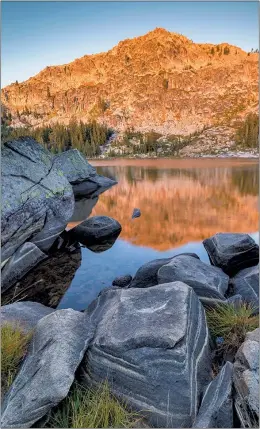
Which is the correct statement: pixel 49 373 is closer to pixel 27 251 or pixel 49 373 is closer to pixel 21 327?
pixel 21 327

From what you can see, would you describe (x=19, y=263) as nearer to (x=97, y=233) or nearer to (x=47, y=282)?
(x=47, y=282)

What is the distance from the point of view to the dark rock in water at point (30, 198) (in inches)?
472

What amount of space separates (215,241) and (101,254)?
509 cm

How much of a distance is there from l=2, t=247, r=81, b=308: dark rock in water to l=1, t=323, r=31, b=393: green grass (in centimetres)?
463

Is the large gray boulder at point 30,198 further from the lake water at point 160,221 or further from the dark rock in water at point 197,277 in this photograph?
the dark rock in water at point 197,277

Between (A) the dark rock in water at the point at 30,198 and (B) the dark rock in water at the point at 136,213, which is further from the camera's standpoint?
(B) the dark rock in water at the point at 136,213

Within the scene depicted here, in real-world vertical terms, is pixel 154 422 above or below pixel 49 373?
below

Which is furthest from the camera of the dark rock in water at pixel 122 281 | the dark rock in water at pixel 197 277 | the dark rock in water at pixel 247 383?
the dark rock in water at pixel 122 281

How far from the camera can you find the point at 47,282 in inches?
448

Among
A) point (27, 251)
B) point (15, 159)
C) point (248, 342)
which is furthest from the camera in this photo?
point (15, 159)

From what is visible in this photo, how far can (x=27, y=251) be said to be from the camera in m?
12.3

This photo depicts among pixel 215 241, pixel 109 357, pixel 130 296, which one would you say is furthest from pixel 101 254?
pixel 109 357

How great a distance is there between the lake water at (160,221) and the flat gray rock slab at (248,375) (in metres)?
5.93

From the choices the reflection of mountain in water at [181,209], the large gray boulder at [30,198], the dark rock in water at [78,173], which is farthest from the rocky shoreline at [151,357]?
the dark rock in water at [78,173]
